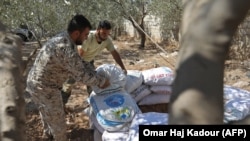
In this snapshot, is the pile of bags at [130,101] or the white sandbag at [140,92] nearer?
the pile of bags at [130,101]

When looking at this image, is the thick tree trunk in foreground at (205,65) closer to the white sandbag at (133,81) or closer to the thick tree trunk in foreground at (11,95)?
the thick tree trunk in foreground at (11,95)

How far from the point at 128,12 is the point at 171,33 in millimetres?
1929

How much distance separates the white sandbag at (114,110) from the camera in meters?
3.78

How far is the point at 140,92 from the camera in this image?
4605 mm

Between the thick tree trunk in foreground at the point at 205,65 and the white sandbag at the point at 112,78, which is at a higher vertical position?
the thick tree trunk in foreground at the point at 205,65

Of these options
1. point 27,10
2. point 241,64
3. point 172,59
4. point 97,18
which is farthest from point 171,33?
point 27,10

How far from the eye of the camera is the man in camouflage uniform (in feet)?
12.0

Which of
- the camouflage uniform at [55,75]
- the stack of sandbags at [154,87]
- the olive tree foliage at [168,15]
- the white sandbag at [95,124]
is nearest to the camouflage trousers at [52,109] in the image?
the camouflage uniform at [55,75]

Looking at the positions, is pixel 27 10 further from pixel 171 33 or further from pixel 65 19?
pixel 171 33

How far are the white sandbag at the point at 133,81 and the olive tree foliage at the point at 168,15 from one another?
8.75 metres

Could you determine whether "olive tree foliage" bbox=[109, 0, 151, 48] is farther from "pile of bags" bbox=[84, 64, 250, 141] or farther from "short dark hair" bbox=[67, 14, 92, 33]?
"short dark hair" bbox=[67, 14, 92, 33]

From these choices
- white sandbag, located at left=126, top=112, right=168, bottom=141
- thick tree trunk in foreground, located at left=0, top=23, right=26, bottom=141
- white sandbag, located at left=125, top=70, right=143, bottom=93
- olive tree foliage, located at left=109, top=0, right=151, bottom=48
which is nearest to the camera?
thick tree trunk in foreground, located at left=0, top=23, right=26, bottom=141

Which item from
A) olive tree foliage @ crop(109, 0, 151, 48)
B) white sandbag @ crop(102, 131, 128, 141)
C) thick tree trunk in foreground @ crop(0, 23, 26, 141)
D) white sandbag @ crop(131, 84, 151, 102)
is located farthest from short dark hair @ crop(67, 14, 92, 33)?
olive tree foliage @ crop(109, 0, 151, 48)

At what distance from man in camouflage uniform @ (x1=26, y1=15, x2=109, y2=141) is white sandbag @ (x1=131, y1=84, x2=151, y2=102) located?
0.59 m
